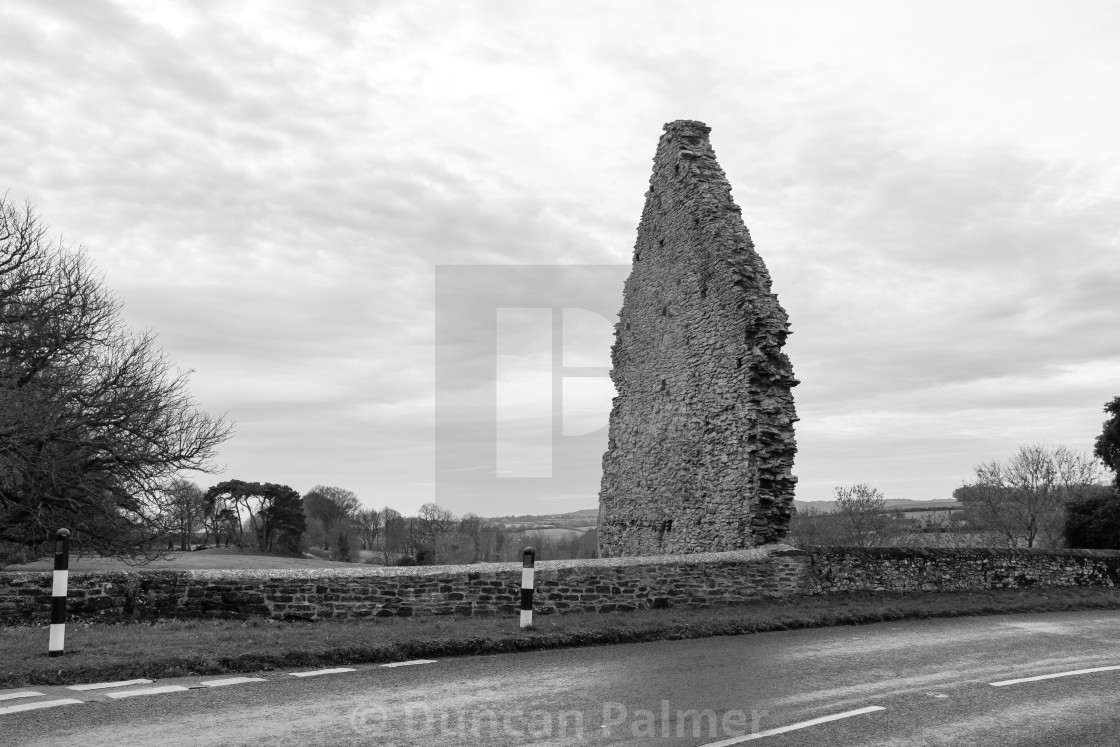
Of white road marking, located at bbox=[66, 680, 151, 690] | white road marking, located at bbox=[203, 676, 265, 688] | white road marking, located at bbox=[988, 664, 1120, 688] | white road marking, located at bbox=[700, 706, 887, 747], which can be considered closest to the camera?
white road marking, located at bbox=[700, 706, 887, 747]

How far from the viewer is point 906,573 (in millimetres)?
15422

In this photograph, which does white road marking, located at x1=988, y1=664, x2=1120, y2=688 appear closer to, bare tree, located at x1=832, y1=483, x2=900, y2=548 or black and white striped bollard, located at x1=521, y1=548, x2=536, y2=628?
black and white striped bollard, located at x1=521, y1=548, x2=536, y2=628

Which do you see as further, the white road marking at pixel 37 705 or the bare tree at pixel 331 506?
the bare tree at pixel 331 506

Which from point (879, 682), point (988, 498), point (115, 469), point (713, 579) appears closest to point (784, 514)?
point (713, 579)

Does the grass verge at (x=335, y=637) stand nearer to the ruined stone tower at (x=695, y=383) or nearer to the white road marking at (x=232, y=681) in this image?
the white road marking at (x=232, y=681)

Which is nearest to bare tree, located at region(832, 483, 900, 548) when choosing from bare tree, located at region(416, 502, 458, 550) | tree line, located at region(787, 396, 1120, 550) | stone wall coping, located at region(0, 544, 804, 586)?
tree line, located at region(787, 396, 1120, 550)

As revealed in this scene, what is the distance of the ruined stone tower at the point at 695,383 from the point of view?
676 inches

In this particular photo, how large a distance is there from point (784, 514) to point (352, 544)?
6423 cm

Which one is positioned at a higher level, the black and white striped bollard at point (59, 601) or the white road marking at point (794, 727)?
the black and white striped bollard at point (59, 601)

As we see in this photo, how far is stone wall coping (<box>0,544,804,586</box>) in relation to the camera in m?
10.1

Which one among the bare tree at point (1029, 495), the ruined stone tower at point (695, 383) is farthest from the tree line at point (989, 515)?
the ruined stone tower at point (695, 383)

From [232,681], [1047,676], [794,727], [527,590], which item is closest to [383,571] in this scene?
[527,590]

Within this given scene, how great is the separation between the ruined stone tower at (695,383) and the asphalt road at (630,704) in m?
7.61

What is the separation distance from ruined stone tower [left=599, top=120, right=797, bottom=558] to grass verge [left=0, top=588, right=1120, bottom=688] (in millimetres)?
4185
